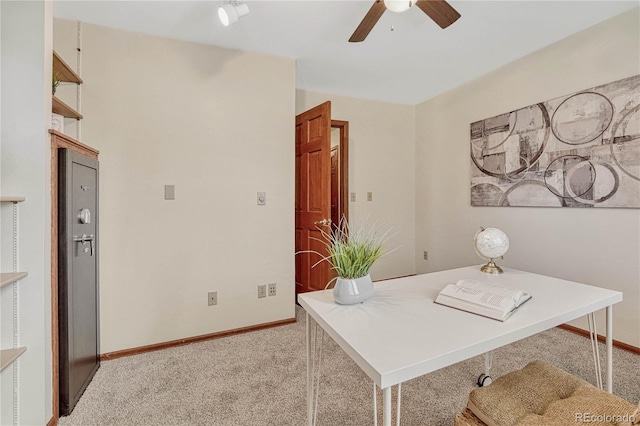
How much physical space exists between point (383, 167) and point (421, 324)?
3139 mm

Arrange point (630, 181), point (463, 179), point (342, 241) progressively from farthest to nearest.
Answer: point (463, 179), point (630, 181), point (342, 241)

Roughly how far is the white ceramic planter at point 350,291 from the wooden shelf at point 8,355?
144 centimetres

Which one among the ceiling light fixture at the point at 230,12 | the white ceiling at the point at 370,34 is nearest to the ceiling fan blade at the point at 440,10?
the white ceiling at the point at 370,34

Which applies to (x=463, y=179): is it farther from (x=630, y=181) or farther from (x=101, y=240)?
(x=101, y=240)

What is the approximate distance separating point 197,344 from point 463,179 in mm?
3220

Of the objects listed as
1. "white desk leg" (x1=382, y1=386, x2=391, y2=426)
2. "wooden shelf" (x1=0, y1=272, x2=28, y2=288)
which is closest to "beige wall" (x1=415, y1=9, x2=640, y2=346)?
"white desk leg" (x1=382, y1=386, x2=391, y2=426)

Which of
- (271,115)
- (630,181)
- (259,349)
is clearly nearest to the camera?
(630,181)

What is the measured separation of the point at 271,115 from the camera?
2.60 meters

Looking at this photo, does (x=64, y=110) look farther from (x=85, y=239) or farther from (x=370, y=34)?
(x=370, y=34)

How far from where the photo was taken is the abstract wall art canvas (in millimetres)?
2059

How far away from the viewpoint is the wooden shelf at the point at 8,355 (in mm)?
1221

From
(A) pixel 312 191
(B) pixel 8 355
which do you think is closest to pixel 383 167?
(A) pixel 312 191

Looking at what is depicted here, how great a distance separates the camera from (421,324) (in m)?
0.97

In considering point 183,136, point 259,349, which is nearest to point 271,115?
point 183,136
